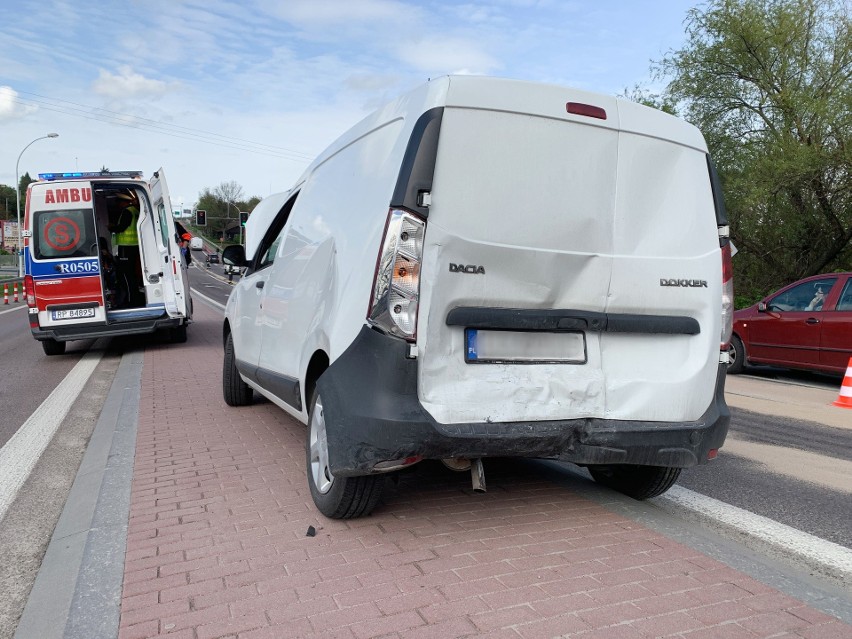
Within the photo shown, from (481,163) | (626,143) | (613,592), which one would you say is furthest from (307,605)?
(626,143)

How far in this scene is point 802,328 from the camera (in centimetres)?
988

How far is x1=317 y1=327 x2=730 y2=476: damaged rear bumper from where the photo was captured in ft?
10.6

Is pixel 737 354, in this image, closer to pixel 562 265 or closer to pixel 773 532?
pixel 773 532

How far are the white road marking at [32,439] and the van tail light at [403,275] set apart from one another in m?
2.73

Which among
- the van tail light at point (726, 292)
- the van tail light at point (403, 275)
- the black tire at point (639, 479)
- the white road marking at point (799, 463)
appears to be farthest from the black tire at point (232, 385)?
the van tail light at point (726, 292)

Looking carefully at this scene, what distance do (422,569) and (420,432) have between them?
606 millimetres

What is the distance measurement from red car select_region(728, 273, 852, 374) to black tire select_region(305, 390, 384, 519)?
25.4 feet

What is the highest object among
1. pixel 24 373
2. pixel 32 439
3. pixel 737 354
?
pixel 32 439

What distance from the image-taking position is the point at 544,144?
341 cm

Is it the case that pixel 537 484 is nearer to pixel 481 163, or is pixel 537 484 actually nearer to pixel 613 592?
pixel 613 592

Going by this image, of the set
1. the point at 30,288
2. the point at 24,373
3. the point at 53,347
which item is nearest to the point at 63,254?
the point at 30,288

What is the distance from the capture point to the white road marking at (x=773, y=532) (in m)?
3.47

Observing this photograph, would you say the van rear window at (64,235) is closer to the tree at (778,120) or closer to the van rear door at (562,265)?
the van rear door at (562,265)

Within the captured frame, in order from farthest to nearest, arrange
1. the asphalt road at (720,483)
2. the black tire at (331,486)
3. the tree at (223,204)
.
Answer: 1. the tree at (223,204)
2. the asphalt road at (720,483)
3. the black tire at (331,486)
